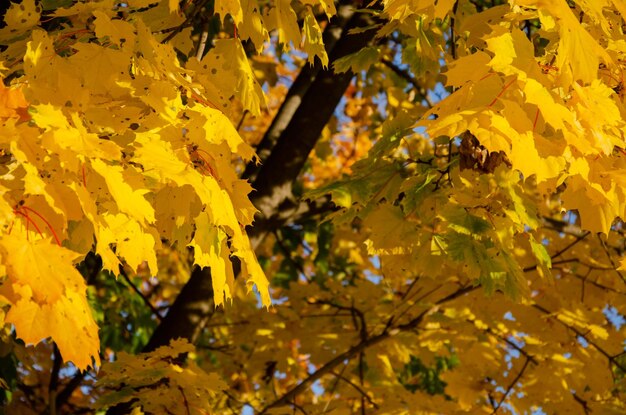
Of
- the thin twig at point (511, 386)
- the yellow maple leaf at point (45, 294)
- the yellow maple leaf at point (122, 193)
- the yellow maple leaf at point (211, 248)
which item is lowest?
the thin twig at point (511, 386)

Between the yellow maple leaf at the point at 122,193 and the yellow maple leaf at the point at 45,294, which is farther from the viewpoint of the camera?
the yellow maple leaf at the point at 122,193

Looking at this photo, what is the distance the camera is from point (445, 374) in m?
4.68

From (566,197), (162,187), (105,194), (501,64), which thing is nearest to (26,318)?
(105,194)

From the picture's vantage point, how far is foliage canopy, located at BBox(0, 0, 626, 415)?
1.71 meters

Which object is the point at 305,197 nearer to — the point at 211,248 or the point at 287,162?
the point at 287,162

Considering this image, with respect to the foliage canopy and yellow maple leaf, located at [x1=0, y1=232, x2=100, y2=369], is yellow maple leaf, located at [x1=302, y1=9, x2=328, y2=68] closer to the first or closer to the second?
the foliage canopy

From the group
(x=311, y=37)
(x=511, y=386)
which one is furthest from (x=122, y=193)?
(x=511, y=386)

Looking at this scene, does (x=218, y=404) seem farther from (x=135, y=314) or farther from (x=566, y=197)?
(x=566, y=197)

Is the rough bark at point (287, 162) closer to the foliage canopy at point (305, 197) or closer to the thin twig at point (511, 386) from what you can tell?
the foliage canopy at point (305, 197)

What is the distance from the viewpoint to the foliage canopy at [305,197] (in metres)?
1.71

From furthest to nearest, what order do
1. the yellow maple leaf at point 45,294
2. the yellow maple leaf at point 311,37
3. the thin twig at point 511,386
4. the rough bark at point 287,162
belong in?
the thin twig at point 511,386 → the rough bark at point 287,162 → the yellow maple leaf at point 311,37 → the yellow maple leaf at point 45,294

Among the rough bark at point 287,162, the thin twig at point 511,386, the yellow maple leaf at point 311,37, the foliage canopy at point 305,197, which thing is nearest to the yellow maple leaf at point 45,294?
the foliage canopy at point 305,197

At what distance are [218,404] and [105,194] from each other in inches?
99.3

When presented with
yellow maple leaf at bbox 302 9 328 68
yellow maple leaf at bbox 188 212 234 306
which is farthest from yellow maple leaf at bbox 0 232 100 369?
yellow maple leaf at bbox 302 9 328 68
